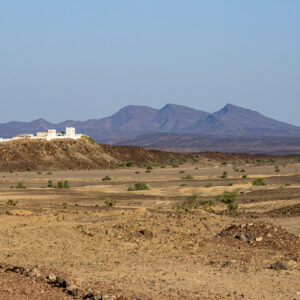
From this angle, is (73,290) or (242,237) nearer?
(73,290)

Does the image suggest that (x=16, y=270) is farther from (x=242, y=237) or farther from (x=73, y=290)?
(x=242, y=237)

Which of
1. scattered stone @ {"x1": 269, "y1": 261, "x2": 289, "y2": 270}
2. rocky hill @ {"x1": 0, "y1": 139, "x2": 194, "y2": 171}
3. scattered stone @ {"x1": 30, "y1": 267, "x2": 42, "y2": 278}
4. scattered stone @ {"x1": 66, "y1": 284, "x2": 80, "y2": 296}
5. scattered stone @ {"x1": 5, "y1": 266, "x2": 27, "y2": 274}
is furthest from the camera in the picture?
rocky hill @ {"x1": 0, "y1": 139, "x2": 194, "y2": 171}

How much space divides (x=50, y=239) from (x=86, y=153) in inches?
3068

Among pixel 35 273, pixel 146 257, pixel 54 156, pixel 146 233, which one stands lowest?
pixel 146 257

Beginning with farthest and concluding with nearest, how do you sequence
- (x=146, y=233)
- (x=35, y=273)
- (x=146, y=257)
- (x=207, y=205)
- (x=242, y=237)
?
(x=207, y=205) → (x=146, y=233) → (x=242, y=237) → (x=146, y=257) → (x=35, y=273)

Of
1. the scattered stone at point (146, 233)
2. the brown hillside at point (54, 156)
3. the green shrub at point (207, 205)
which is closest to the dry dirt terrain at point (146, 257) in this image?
the scattered stone at point (146, 233)

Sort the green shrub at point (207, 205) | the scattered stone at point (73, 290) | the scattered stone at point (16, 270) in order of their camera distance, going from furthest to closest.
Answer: the green shrub at point (207, 205), the scattered stone at point (16, 270), the scattered stone at point (73, 290)

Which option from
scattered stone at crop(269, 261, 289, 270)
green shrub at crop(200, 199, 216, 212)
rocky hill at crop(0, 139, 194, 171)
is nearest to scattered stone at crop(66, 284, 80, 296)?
scattered stone at crop(269, 261, 289, 270)

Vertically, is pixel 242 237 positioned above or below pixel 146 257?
above

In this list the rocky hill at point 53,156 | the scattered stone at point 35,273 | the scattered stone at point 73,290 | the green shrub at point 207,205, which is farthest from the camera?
the rocky hill at point 53,156

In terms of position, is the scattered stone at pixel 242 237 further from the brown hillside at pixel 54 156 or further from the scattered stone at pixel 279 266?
the brown hillside at pixel 54 156

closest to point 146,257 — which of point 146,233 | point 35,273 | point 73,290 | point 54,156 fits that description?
point 146,233

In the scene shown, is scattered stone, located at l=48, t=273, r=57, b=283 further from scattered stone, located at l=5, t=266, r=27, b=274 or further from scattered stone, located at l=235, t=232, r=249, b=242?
scattered stone, located at l=235, t=232, r=249, b=242

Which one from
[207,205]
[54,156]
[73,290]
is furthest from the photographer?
[54,156]
